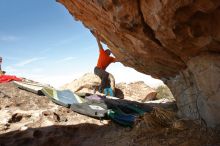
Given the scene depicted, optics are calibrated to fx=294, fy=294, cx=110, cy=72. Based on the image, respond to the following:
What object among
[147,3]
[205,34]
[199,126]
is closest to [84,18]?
[147,3]

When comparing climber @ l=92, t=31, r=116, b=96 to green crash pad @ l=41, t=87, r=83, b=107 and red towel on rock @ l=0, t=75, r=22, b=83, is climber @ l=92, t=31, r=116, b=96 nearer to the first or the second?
green crash pad @ l=41, t=87, r=83, b=107

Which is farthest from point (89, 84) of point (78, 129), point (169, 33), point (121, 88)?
point (169, 33)

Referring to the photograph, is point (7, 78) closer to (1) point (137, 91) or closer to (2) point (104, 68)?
(2) point (104, 68)

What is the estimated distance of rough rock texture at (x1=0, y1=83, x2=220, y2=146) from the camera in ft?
25.0

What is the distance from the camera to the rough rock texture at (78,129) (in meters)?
7.61

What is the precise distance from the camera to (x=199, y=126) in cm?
780

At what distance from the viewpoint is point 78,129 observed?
9969 mm

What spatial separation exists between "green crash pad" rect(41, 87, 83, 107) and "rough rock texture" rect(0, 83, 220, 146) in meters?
0.25

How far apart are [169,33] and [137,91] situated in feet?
34.3

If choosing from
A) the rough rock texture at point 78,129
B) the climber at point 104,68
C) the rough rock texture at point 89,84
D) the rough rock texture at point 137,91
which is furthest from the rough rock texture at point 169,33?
the rough rock texture at point 137,91

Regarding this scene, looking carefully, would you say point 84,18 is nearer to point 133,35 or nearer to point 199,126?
point 133,35

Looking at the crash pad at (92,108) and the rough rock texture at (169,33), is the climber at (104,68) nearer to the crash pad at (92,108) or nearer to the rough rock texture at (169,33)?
the crash pad at (92,108)

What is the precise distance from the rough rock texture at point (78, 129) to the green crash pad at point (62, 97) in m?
0.25

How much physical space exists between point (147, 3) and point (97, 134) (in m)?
4.99
